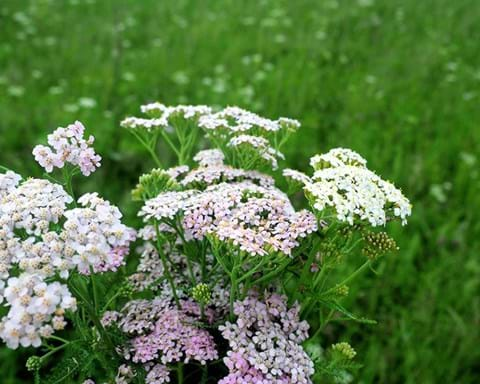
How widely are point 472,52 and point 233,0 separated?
2.19m

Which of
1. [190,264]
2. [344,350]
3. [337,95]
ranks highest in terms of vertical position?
[190,264]

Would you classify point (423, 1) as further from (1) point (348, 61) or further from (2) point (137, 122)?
(2) point (137, 122)

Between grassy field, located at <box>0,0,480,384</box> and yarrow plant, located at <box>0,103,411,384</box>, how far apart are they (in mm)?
1119

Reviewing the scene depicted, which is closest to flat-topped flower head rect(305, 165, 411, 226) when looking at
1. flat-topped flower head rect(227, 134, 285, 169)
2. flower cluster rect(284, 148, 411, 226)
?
flower cluster rect(284, 148, 411, 226)

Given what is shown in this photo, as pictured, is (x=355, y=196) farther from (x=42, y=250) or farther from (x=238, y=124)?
(x=42, y=250)

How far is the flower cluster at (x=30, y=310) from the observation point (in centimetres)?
73

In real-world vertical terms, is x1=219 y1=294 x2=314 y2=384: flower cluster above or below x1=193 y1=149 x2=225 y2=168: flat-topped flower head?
below

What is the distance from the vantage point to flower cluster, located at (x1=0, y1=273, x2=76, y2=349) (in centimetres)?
73

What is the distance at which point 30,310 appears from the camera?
28.9 inches

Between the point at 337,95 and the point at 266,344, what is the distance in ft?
9.99

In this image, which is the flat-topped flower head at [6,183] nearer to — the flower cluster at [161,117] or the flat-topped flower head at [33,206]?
the flat-topped flower head at [33,206]

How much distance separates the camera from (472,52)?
15.2 ft

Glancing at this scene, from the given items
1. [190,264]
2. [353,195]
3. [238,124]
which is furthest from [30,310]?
[238,124]

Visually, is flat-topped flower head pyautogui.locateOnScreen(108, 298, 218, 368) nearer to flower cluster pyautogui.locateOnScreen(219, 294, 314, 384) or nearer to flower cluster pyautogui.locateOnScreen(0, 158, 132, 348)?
flower cluster pyautogui.locateOnScreen(219, 294, 314, 384)
